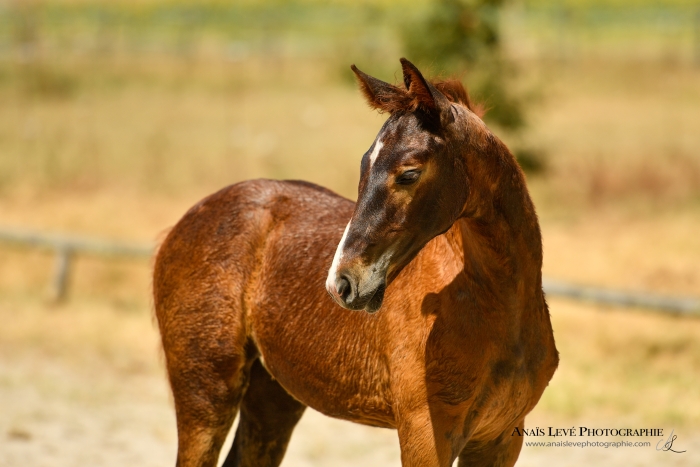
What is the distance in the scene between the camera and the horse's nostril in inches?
99.4

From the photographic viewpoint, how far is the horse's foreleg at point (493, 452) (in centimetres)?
319

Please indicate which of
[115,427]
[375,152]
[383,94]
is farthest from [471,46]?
[375,152]

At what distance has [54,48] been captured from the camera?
26.3 meters

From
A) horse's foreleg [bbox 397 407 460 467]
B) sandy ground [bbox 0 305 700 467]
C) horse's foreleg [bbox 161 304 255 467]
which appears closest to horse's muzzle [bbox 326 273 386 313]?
horse's foreleg [bbox 397 407 460 467]

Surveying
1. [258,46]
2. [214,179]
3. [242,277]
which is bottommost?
[242,277]

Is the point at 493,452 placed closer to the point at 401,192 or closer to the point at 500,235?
the point at 500,235

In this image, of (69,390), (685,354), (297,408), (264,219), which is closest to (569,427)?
(685,354)

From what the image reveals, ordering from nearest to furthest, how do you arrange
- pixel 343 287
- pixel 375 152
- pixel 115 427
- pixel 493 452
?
pixel 343 287, pixel 375 152, pixel 493 452, pixel 115 427

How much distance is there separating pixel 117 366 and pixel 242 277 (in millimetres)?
4608

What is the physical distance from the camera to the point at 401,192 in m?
2.60

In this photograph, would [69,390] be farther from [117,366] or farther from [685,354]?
[685,354]

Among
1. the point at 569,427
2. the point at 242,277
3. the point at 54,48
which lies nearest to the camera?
the point at 242,277

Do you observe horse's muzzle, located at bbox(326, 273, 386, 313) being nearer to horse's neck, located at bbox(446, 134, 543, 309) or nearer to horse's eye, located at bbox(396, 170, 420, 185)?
horse's eye, located at bbox(396, 170, 420, 185)

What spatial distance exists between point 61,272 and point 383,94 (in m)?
7.62
